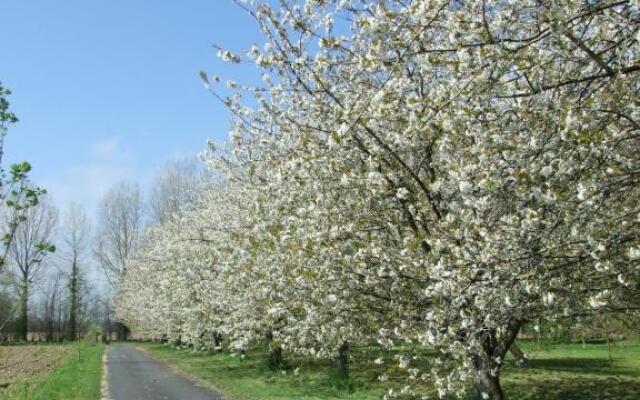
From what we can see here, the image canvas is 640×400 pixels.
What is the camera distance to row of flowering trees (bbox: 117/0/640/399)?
5.46m

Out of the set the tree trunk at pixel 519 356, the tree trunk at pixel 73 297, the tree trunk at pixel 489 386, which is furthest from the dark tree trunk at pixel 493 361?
the tree trunk at pixel 73 297

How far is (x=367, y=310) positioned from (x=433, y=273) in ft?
9.50

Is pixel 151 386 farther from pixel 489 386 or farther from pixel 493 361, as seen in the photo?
pixel 493 361

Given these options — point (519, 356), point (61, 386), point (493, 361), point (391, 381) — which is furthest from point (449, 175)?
point (61, 386)

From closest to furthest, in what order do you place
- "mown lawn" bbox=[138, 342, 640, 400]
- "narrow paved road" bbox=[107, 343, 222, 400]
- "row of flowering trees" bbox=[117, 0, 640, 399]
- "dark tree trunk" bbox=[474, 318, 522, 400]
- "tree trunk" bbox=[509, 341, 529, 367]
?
"row of flowering trees" bbox=[117, 0, 640, 399] < "tree trunk" bbox=[509, 341, 529, 367] < "dark tree trunk" bbox=[474, 318, 522, 400] < "mown lawn" bbox=[138, 342, 640, 400] < "narrow paved road" bbox=[107, 343, 222, 400]

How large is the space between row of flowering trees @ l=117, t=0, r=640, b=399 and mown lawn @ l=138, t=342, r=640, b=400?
381 centimetres

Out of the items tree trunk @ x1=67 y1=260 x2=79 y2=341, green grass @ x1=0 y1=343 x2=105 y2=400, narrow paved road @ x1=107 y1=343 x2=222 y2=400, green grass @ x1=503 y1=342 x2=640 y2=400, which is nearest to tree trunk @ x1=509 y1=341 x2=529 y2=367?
green grass @ x1=503 y1=342 x2=640 y2=400

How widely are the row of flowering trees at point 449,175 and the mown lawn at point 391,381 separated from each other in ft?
12.5

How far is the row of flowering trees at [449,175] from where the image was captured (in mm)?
5465

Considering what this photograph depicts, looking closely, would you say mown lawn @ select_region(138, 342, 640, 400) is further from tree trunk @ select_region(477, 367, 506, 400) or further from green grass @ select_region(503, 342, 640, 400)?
tree trunk @ select_region(477, 367, 506, 400)

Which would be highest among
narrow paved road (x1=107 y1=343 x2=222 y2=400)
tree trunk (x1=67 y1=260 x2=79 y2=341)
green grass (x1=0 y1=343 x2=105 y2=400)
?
tree trunk (x1=67 y1=260 x2=79 y2=341)

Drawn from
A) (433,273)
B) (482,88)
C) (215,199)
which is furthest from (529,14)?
(215,199)

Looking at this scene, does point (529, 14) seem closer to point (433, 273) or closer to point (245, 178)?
point (433, 273)


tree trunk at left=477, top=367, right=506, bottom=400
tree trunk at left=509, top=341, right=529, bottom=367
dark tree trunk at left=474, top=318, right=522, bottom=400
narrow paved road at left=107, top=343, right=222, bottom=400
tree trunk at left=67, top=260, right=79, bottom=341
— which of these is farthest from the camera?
tree trunk at left=67, top=260, right=79, bottom=341
